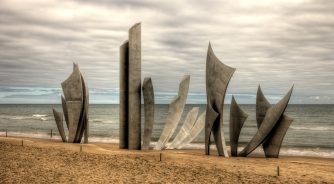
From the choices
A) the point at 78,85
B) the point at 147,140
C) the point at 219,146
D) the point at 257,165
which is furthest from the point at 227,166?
the point at 78,85

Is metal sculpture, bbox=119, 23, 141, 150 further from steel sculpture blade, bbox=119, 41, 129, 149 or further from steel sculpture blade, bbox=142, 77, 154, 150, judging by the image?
steel sculpture blade, bbox=142, 77, 154, 150

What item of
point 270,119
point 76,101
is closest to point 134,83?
point 76,101

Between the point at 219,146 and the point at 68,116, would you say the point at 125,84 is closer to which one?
the point at 68,116

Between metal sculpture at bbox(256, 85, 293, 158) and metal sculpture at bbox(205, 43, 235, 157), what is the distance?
1608 mm

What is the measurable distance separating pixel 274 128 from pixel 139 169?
19.6 ft

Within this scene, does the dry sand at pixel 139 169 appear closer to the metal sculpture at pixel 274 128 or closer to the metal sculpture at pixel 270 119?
the metal sculpture at pixel 270 119

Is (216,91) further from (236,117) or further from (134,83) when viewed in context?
(134,83)

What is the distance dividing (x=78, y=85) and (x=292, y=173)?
10205mm

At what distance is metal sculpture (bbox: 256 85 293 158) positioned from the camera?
14227 mm

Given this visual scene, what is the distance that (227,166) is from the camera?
11938mm

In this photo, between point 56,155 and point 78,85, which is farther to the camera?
point 78,85

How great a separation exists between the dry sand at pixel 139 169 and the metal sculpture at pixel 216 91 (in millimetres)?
1083

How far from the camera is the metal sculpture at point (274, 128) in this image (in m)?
14.2

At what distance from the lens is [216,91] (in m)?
13.9
